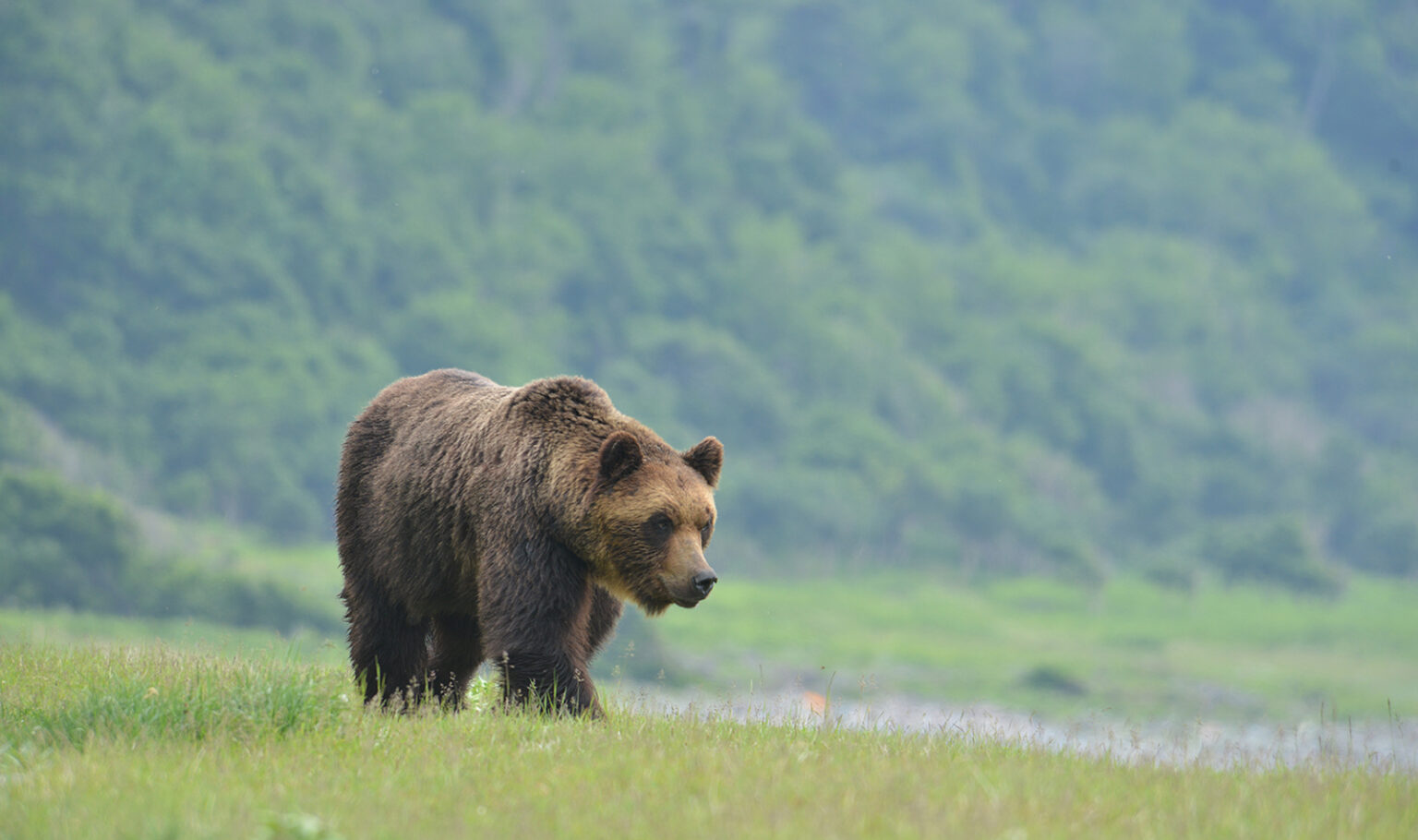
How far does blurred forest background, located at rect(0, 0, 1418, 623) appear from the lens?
6681 centimetres

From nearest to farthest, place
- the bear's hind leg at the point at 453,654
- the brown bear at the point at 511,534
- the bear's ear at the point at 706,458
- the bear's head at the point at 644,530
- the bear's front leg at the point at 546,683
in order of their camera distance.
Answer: the bear's front leg at the point at 546,683 → the brown bear at the point at 511,534 → the bear's head at the point at 644,530 → the bear's ear at the point at 706,458 → the bear's hind leg at the point at 453,654

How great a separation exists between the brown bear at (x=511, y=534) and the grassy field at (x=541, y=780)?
0.63 metres

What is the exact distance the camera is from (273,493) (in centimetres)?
6219

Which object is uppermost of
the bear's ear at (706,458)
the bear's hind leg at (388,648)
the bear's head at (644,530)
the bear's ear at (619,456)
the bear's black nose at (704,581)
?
the bear's ear at (706,458)

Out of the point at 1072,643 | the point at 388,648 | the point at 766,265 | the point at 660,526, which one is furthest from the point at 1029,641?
the point at 660,526

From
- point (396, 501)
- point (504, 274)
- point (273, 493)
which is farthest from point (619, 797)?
point (504, 274)

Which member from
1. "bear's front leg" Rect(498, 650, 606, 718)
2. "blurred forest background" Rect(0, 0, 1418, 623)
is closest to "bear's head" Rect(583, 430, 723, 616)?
"bear's front leg" Rect(498, 650, 606, 718)

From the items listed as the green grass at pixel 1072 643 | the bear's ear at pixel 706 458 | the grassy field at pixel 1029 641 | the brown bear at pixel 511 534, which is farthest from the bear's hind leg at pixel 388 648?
the green grass at pixel 1072 643

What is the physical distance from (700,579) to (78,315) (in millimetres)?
65463

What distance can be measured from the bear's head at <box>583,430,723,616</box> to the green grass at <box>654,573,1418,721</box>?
1501 inches

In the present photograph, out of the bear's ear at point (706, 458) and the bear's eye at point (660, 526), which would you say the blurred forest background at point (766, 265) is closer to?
the bear's ear at point (706, 458)

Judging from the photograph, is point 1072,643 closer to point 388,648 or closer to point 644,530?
point 388,648

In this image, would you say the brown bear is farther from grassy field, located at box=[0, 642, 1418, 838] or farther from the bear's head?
grassy field, located at box=[0, 642, 1418, 838]

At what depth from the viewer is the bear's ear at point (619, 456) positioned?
8.22 meters
